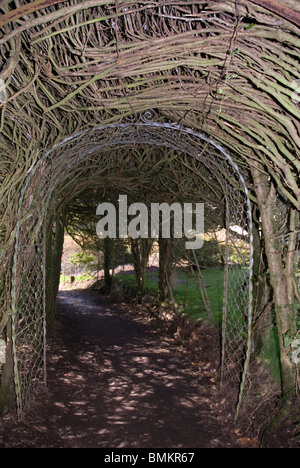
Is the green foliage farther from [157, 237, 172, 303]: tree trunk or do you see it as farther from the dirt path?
the dirt path

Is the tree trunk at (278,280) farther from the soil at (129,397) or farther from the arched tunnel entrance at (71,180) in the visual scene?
the soil at (129,397)

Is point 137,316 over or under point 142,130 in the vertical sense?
under

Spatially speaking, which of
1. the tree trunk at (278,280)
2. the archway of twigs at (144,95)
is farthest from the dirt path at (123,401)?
the tree trunk at (278,280)

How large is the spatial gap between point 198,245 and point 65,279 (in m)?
9.16

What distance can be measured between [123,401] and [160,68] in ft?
9.01

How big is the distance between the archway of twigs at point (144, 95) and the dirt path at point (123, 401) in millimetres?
366

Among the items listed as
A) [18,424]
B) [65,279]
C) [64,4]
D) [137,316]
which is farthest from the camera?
[65,279]

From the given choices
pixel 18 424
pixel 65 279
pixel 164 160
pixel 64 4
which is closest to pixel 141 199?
pixel 164 160

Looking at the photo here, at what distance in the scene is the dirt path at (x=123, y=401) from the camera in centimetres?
254

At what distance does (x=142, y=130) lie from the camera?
3.06 metres

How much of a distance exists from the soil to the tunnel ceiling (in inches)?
69.7
